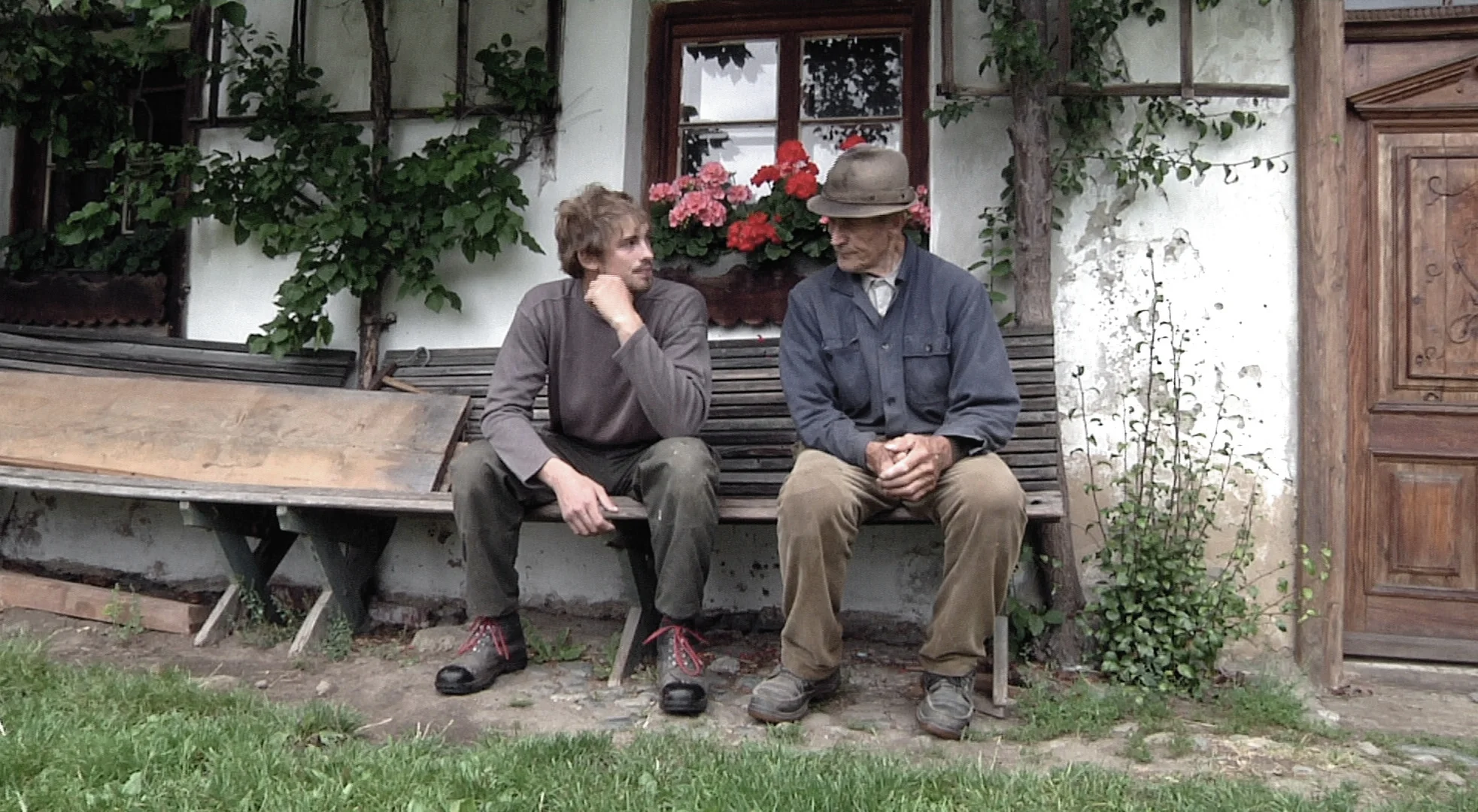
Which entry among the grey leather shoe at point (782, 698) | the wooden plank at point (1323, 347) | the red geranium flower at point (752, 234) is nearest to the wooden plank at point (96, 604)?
the grey leather shoe at point (782, 698)

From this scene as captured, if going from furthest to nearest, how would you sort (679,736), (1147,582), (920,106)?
1. (920,106)
2. (1147,582)
3. (679,736)

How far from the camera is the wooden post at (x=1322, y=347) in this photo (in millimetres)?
3723

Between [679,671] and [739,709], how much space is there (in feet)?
0.68

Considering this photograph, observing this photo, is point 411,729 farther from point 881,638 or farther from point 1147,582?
point 1147,582

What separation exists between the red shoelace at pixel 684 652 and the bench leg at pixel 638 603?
22 cm

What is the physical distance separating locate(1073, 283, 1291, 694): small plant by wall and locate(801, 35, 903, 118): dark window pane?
1.36 metres

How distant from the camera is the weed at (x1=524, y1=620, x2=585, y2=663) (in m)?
3.70

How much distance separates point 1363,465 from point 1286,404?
A: 406mm

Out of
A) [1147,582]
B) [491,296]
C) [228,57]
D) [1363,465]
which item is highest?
[228,57]

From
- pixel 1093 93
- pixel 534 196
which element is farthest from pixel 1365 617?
pixel 534 196

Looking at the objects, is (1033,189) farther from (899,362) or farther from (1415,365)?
(1415,365)

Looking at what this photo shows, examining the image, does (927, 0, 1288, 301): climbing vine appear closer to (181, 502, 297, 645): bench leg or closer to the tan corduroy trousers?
the tan corduroy trousers

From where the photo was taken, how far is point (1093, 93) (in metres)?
3.90

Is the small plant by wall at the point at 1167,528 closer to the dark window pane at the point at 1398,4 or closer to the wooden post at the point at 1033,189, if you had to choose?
the wooden post at the point at 1033,189
